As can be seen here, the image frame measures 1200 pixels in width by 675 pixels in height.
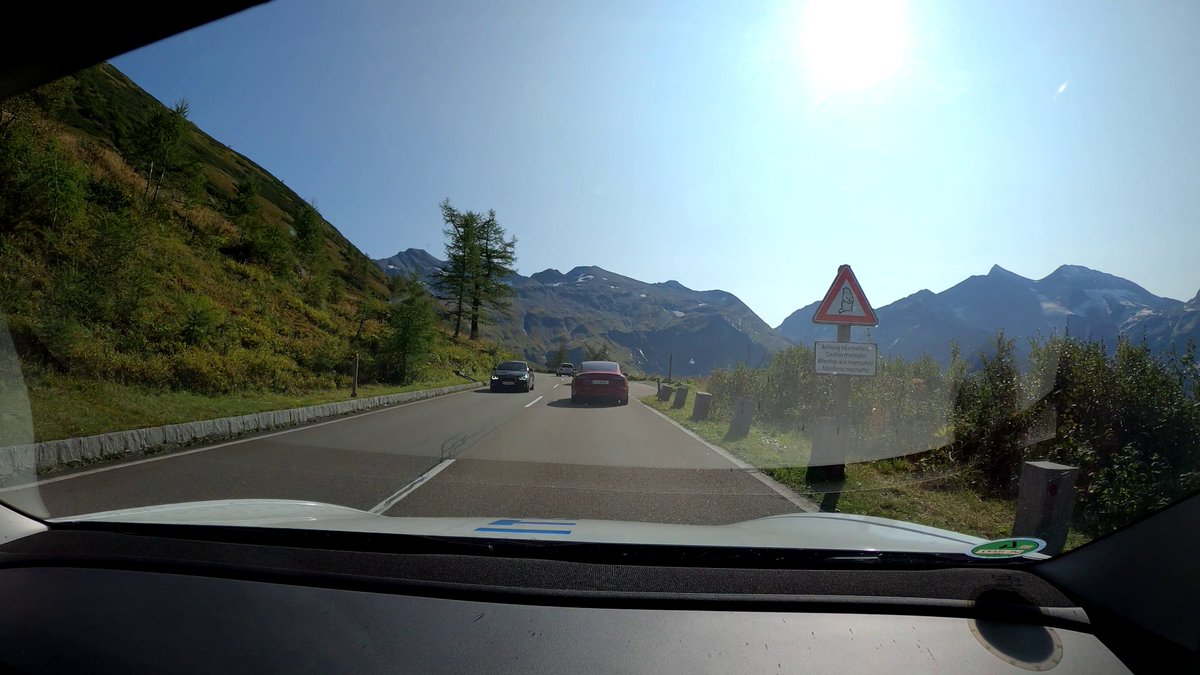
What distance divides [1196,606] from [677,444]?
31.7 feet

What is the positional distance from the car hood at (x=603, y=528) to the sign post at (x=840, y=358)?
181 inches

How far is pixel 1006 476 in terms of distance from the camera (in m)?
7.12

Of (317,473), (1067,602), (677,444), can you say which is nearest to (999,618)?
(1067,602)

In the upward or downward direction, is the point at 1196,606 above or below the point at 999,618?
above

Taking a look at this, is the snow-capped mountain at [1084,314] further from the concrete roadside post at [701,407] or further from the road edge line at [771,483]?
the concrete roadside post at [701,407]

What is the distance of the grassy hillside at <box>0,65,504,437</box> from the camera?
1355cm

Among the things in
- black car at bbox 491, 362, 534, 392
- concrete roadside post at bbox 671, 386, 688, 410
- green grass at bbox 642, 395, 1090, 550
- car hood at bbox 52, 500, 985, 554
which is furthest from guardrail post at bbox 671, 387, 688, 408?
car hood at bbox 52, 500, 985, 554

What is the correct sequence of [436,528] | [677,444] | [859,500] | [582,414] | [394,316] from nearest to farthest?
1. [436,528]
2. [859,500]
3. [677,444]
4. [582,414]
5. [394,316]

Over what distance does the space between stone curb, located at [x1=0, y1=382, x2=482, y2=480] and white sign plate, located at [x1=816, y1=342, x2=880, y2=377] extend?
31.4 ft

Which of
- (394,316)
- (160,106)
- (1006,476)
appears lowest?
(1006,476)

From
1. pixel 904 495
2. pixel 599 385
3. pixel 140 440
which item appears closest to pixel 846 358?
pixel 904 495

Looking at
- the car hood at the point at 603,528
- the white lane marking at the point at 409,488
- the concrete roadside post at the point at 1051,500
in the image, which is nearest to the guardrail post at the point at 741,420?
the white lane marking at the point at 409,488

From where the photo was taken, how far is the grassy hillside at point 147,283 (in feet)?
44.4

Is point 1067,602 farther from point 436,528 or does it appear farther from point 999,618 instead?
point 436,528
